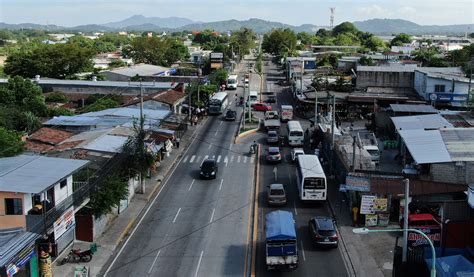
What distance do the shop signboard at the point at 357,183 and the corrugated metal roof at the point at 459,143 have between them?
17.9 feet

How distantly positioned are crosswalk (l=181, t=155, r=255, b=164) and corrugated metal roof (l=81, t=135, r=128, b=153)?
10179mm

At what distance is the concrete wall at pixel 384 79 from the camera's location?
78500 mm

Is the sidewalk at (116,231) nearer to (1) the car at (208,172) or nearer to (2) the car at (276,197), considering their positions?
(1) the car at (208,172)

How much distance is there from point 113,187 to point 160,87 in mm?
48189

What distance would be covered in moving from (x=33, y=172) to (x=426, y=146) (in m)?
24.3

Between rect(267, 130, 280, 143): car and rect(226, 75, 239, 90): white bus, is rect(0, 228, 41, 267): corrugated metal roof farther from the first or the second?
rect(226, 75, 239, 90): white bus

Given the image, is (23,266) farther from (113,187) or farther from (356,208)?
(356,208)

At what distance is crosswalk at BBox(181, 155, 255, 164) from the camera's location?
50.0m

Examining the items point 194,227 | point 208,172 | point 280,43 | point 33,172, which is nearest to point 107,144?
point 208,172

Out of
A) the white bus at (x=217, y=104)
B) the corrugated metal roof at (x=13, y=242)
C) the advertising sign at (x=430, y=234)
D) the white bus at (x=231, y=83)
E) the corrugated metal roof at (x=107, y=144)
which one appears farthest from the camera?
the white bus at (x=231, y=83)

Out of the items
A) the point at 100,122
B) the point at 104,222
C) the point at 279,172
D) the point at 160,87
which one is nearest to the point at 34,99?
the point at 160,87

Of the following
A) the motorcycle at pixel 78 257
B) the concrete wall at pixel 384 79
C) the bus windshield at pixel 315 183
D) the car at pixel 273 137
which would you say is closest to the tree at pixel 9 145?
the motorcycle at pixel 78 257

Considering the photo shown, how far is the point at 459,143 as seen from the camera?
3653 cm

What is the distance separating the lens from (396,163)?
1876 inches
